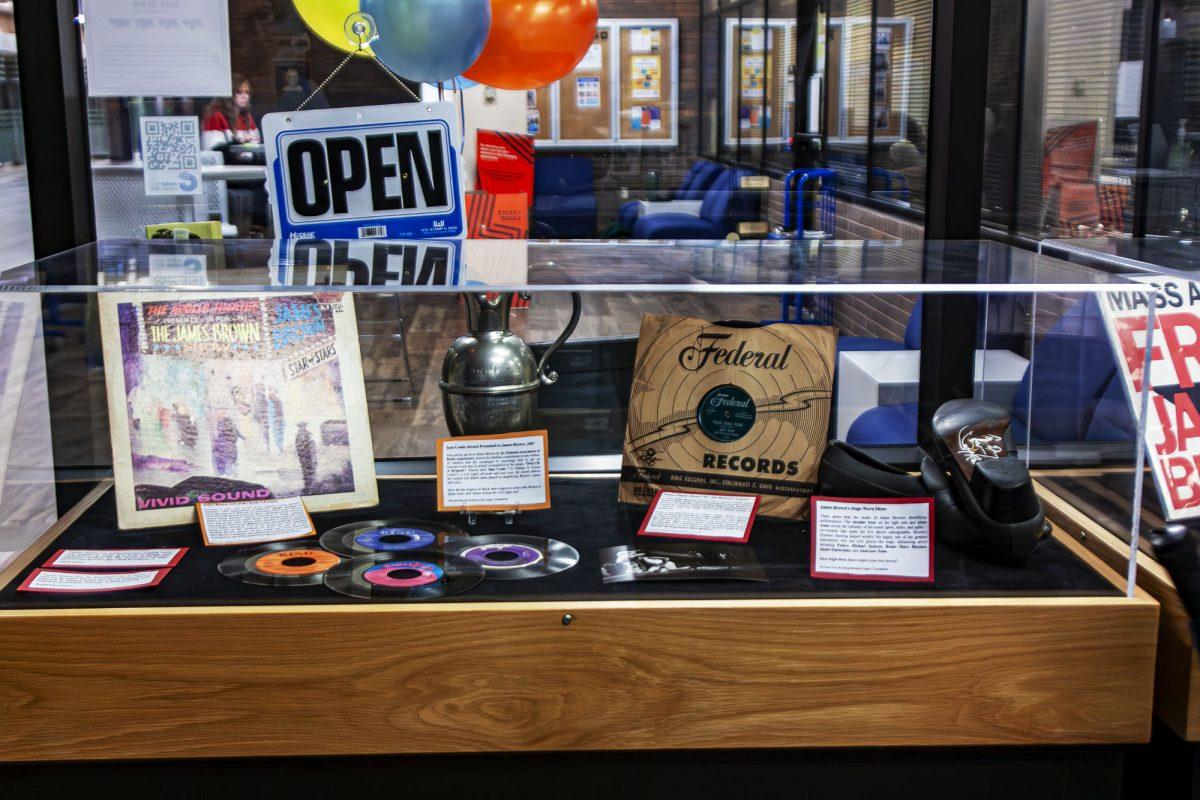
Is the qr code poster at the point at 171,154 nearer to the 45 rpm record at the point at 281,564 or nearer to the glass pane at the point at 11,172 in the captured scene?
the glass pane at the point at 11,172

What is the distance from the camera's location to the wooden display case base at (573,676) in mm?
1488

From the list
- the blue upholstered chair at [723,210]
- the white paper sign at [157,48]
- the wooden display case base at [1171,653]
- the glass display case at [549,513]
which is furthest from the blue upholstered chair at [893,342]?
the white paper sign at [157,48]

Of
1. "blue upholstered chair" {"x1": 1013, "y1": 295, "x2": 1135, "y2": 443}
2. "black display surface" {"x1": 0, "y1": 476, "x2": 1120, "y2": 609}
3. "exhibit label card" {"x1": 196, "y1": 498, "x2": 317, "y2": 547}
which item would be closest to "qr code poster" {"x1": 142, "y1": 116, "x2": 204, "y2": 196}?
"black display surface" {"x1": 0, "y1": 476, "x2": 1120, "y2": 609}

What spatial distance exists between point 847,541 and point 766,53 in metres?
2.48

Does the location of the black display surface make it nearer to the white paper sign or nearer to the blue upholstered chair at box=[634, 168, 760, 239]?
the white paper sign

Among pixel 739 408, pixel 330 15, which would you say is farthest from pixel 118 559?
pixel 330 15

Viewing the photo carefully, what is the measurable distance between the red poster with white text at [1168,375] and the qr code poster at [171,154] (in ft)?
7.84

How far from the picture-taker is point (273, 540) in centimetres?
173

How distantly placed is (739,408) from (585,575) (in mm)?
370

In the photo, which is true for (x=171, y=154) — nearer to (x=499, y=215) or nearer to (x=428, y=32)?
(x=499, y=215)

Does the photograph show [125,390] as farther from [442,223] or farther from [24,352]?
[442,223]

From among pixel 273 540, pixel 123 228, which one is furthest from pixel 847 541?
pixel 123 228

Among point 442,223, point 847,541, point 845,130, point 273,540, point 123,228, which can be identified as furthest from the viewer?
point 845,130

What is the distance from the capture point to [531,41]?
2551 millimetres
